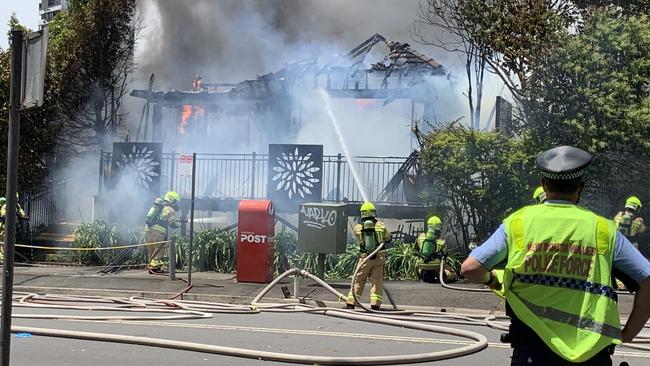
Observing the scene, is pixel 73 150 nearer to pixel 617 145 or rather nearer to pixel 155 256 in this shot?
pixel 155 256

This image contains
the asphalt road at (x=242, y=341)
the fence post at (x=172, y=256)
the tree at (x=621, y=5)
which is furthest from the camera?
the tree at (x=621, y=5)

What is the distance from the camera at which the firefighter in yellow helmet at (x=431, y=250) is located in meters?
13.0

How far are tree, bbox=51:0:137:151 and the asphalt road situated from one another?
11742mm

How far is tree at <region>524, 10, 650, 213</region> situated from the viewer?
43.7ft

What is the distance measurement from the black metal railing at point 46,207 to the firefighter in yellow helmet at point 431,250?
412 inches

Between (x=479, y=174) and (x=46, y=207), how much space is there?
11.3 m

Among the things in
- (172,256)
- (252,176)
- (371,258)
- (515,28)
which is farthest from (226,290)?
(515,28)

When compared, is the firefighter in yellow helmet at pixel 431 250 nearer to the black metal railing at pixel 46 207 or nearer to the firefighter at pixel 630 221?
the firefighter at pixel 630 221

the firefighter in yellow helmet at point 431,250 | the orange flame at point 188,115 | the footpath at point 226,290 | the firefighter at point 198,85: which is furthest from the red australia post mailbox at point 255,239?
the firefighter at point 198,85

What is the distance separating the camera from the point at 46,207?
1948 cm

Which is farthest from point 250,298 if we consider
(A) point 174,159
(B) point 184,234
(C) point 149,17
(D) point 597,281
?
(C) point 149,17

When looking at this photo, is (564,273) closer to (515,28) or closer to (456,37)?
(515,28)

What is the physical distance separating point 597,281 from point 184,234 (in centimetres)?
1345

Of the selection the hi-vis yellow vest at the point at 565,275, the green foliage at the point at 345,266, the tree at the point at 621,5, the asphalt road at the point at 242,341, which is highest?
the tree at the point at 621,5
